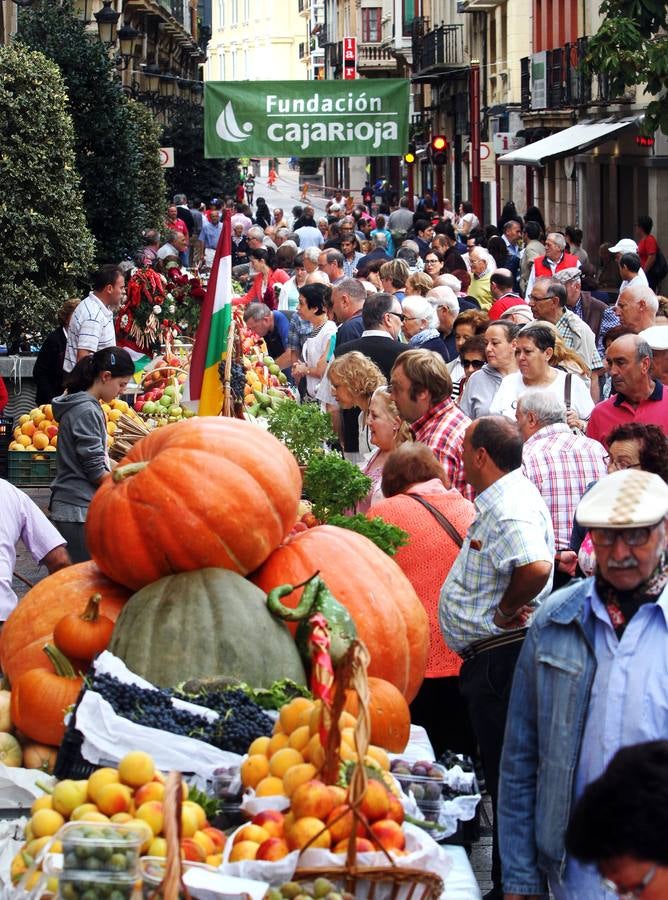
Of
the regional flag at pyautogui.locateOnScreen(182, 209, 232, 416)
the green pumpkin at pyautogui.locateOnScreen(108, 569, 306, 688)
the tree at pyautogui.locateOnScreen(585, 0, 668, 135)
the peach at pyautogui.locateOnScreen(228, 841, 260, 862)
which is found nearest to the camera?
the peach at pyautogui.locateOnScreen(228, 841, 260, 862)

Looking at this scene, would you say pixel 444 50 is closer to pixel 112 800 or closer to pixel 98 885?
pixel 112 800

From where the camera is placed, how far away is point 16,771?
181 inches

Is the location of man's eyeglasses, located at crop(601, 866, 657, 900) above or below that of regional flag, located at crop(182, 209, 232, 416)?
below

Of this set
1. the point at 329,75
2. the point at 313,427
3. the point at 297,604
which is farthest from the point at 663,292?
the point at 329,75

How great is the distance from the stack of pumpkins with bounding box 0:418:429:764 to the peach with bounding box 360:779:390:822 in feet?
3.25

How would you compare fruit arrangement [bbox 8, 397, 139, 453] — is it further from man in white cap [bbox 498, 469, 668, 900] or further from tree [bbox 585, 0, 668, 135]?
man in white cap [bbox 498, 469, 668, 900]

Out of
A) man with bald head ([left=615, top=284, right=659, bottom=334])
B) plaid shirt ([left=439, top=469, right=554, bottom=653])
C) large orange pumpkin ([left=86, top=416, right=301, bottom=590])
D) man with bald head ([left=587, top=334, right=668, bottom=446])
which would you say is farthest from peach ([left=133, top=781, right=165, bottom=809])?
man with bald head ([left=615, top=284, right=659, bottom=334])

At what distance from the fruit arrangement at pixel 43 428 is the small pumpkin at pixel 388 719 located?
5.87 meters

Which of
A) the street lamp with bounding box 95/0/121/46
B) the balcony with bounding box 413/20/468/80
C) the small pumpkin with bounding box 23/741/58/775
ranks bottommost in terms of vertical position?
the small pumpkin with bounding box 23/741/58/775

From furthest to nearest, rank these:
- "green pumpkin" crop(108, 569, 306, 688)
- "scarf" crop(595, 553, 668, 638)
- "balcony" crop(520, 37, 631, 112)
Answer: "balcony" crop(520, 37, 631, 112)
"green pumpkin" crop(108, 569, 306, 688)
"scarf" crop(595, 553, 668, 638)

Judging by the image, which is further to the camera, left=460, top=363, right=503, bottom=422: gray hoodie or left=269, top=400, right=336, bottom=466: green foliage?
left=460, top=363, right=503, bottom=422: gray hoodie

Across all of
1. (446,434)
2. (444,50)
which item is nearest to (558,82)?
(444,50)

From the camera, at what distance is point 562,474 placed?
7.18 meters

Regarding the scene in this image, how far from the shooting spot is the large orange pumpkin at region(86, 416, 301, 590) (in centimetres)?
516
